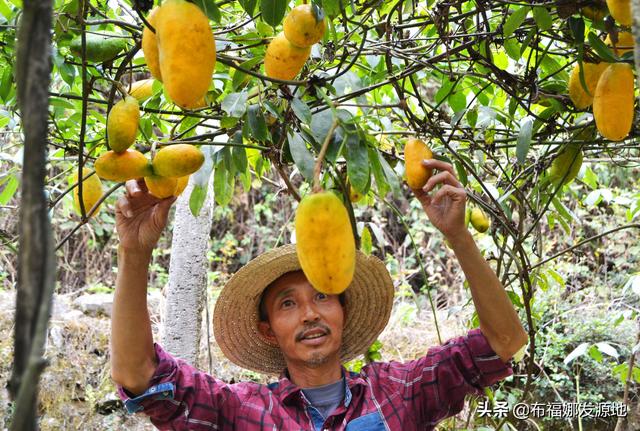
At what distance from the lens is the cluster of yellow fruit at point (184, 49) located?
0.74 meters

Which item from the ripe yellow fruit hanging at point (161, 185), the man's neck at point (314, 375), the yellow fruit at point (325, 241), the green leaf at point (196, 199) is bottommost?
the man's neck at point (314, 375)

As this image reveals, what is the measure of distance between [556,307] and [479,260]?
10.2ft

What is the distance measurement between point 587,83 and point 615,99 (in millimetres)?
154

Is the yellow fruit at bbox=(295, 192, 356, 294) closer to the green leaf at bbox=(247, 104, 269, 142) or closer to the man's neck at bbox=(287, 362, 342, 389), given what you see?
the green leaf at bbox=(247, 104, 269, 142)

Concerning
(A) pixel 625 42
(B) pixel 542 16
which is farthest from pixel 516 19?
(A) pixel 625 42

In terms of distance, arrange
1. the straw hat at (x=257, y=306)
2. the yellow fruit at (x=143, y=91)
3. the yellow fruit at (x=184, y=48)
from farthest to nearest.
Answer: the straw hat at (x=257, y=306), the yellow fruit at (x=143, y=91), the yellow fruit at (x=184, y=48)

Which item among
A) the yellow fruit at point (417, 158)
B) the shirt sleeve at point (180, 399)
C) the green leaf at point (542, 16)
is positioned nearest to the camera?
the green leaf at point (542, 16)

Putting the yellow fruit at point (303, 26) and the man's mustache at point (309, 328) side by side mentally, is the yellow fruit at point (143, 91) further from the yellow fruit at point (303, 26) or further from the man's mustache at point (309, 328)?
the man's mustache at point (309, 328)

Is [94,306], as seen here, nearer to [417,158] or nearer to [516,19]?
[417,158]

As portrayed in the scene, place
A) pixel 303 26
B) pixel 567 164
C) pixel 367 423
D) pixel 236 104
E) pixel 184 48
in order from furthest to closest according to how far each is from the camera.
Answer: pixel 367 423 → pixel 567 164 → pixel 236 104 → pixel 303 26 → pixel 184 48

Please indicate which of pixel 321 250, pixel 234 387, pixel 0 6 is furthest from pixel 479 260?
pixel 0 6

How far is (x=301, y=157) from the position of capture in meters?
1.17

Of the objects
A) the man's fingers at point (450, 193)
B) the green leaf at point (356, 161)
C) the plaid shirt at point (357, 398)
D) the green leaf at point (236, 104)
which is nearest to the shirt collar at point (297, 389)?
the plaid shirt at point (357, 398)

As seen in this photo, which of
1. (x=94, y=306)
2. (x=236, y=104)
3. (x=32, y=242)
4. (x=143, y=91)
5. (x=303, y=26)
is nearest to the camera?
(x=32, y=242)
